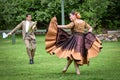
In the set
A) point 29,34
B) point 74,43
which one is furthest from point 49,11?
point 74,43

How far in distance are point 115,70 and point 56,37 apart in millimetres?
2281

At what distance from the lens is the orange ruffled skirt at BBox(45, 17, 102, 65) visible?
523 inches

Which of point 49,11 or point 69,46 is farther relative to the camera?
point 49,11

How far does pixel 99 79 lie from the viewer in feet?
40.4

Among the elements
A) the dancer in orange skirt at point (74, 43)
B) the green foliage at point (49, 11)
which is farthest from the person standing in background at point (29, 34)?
the green foliage at point (49, 11)

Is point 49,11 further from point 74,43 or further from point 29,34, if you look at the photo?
point 74,43

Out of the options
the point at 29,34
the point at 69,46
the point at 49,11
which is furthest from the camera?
the point at 49,11

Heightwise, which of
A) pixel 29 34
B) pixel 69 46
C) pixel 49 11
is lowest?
pixel 49 11

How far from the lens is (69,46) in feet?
44.4

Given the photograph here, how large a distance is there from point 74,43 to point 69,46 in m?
0.17

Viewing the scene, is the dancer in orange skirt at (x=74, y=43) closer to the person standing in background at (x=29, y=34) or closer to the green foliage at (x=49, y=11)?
the person standing in background at (x=29, y=34)

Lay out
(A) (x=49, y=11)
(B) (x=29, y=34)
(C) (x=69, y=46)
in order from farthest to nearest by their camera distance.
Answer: (A) (x=49, y=11) → (B) (x=29, y=34) → (C) (x=69, y=46)

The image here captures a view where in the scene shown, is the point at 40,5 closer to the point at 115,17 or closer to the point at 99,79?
the point at 115,17

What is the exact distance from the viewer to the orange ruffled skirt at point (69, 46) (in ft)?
43.6
